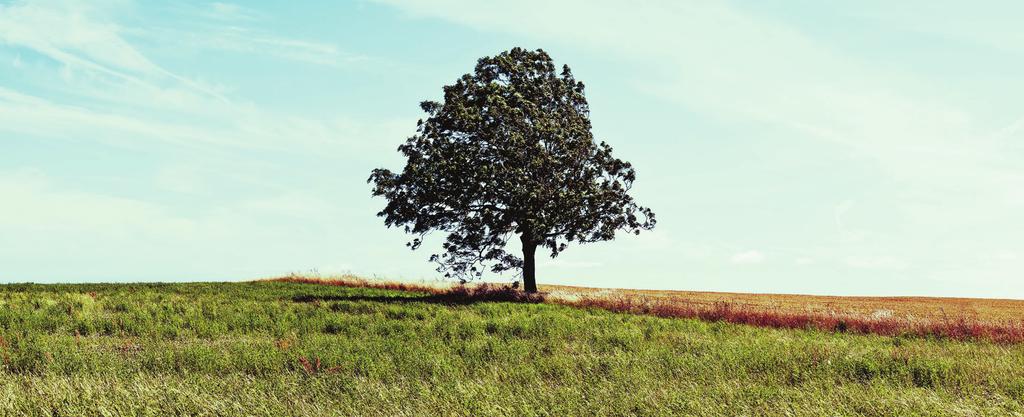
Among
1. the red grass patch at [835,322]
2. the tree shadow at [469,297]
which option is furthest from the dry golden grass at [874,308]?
the tree shadow at [469,297]

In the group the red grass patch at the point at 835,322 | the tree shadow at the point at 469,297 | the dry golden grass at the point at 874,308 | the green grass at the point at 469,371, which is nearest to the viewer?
→ the green grass at the point at 469,371

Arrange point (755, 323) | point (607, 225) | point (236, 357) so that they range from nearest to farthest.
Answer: point (236, 357) < point (755, 323) < point (607, 225)

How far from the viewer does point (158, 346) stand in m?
13.6

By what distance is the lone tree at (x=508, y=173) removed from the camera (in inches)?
1222

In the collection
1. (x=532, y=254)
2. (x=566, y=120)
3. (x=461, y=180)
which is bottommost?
(x=532, y=254)

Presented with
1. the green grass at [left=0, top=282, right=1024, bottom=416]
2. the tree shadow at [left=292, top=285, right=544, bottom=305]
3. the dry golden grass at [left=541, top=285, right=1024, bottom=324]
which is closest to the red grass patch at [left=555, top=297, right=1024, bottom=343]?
the dry golden grass at [left=541, top=285, right=1024, bottom=324]

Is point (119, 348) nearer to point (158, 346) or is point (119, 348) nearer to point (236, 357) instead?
point (158, 346)

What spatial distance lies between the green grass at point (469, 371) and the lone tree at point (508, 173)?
1315 cm

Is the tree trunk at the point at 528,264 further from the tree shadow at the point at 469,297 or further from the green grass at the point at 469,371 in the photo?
the green grass at the point at 469,371

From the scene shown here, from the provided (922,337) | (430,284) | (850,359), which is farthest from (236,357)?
(430,284)

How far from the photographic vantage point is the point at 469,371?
11031mm

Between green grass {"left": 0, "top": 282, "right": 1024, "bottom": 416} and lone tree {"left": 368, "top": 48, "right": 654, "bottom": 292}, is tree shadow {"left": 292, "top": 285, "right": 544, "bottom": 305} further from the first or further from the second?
green grass {"left": 0, "top": 282, "right": 1024, "bottom": 416}

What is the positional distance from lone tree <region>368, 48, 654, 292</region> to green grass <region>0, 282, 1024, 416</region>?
13153mm

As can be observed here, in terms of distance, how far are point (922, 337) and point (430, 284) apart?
26.6 metres
